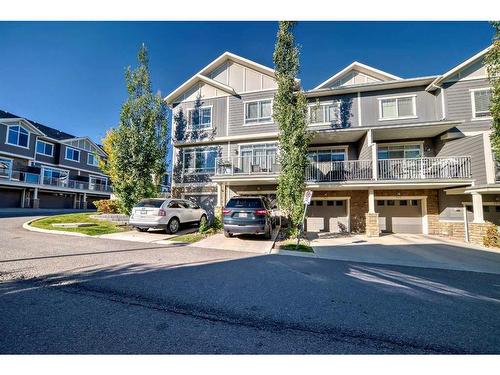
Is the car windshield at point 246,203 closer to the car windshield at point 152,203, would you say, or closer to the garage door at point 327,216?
the car windshield at point 152,203

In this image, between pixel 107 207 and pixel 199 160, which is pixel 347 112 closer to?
pixel 199 160

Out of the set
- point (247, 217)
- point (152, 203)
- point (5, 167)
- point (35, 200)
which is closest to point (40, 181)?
point (35, 200)

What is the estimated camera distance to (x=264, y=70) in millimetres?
16422

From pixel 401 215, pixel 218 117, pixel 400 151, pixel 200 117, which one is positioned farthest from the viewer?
pixel 200 117

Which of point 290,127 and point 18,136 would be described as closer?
point 290,127

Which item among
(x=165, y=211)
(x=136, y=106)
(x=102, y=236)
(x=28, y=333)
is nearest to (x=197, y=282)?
(x=28, y=333)

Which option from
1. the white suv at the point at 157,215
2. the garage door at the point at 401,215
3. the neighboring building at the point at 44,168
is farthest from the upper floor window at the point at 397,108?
the neighboring building at the point at 44,168

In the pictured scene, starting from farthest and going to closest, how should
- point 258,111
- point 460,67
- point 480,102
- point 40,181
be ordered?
1. point 40,181
2. point 258,111
3. point 460,67
4. point 480,102

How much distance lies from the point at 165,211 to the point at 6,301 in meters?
7.19

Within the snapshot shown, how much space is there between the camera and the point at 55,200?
30891 mm

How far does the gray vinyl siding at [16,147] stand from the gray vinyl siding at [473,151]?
1642 inches

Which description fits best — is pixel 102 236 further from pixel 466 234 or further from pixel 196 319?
pixel 466 234

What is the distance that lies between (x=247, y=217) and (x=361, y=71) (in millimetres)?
14841

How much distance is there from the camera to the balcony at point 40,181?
24.4 m
